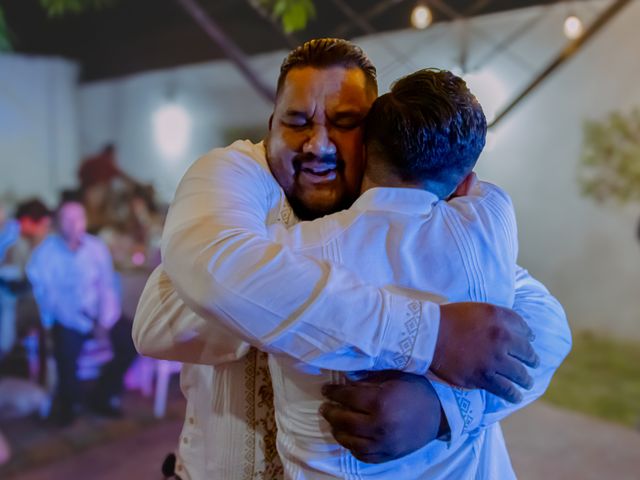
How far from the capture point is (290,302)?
→ 0.61 metres

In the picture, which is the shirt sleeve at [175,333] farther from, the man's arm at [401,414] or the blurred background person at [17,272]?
the blurred background person at [17,272]

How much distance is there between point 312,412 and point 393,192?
10.7 inches

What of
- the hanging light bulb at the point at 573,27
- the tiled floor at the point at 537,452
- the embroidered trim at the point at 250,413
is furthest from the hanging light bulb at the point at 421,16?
the tiled floor at the point at 537,452

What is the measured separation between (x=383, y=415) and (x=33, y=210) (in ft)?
10.2

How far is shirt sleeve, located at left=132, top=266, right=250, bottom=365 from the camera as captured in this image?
780mm

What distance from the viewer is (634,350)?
12.2ft

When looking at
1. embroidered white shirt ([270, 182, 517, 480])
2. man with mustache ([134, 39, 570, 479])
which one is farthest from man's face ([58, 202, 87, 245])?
embroidered white shirt ([270, 182, 517, 480])

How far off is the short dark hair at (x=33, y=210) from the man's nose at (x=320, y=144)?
2.88 meters

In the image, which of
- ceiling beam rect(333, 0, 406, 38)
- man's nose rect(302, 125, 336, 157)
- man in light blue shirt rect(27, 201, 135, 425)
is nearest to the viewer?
man's nose rect(302, 125, 336, 157)

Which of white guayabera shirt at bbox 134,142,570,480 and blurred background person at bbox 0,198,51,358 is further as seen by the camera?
blurred background person at bbox 0,198,51,358

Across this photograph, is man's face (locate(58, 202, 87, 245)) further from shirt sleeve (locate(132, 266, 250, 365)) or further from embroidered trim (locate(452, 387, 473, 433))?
embroidered trim (locate(452, 387, 473, 433))

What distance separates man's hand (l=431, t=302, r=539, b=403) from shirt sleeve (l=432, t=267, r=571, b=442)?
0.14 feet

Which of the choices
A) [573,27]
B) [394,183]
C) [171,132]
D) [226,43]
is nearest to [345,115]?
[394,183]

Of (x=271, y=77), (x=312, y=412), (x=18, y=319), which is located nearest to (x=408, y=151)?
(x=312, y=412)
